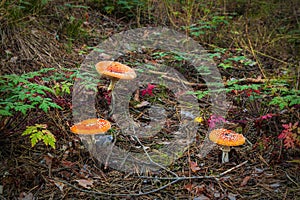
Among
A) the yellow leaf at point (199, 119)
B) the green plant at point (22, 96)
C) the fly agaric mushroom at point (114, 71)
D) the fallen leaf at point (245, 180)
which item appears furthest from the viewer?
the yellow leaf at point (199, 119)

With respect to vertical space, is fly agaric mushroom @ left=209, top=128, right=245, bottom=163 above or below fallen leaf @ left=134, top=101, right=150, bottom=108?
above

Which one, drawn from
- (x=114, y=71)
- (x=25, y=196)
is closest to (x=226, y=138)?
(x=114, y=71)

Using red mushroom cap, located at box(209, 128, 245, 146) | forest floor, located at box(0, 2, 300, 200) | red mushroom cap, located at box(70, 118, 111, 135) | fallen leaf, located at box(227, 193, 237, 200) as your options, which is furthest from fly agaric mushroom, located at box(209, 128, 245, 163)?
red mushroom cap, located at box(70, 118, 111, 135)

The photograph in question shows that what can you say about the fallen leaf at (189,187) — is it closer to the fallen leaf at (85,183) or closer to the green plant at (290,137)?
the fallen leaf at (85,183)

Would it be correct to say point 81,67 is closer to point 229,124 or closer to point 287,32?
point 229,124

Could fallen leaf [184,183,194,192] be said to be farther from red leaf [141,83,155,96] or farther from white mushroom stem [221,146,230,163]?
red leaf [141,83,155,96]

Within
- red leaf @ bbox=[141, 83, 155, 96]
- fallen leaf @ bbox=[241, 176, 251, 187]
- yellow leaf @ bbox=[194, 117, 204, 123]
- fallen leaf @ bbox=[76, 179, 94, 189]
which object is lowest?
fallen leaf @ bbox=[241, 176, 251, 187]

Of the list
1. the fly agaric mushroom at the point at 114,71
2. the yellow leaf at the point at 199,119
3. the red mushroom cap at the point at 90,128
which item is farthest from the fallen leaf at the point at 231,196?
the fly agaric mushroom at the point at 114,71

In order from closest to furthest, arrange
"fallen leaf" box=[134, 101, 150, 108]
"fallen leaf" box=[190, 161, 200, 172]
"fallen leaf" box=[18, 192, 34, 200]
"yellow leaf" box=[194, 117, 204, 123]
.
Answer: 1. "fallen leaf" box=[18, 192, 34, 200]
2. "fallen leaf" box=[190, 161, 200, 172]
3. "yellow leaf" box=[194, 117, 204, 123]
4. "fallen leaf" box=[134, 101, 150, 108]

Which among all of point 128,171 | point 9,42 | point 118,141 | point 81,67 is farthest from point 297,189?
point 9,42
